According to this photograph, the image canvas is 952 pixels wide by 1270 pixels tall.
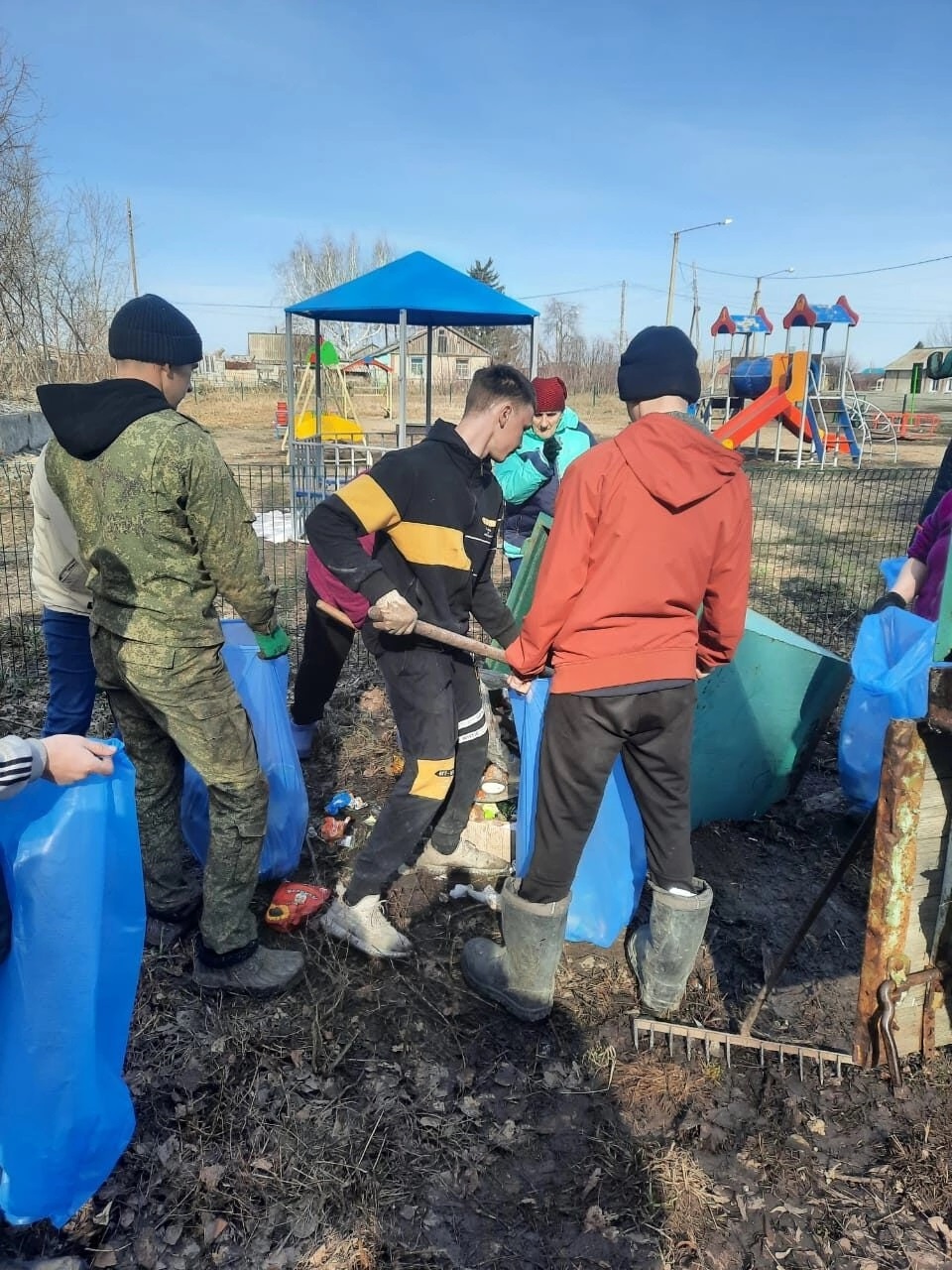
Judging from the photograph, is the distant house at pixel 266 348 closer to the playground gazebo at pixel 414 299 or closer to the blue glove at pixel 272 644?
the playground gazebo at pixel 414 299

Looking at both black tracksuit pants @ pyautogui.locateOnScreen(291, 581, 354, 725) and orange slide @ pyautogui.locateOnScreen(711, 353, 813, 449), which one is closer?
black tracksuit pants @ pyautogui.locateOnScreen(291, 581, 354, 725)

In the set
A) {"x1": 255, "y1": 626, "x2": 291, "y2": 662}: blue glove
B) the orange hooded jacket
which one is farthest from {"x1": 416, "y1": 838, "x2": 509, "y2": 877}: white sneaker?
the orange hooded jacket

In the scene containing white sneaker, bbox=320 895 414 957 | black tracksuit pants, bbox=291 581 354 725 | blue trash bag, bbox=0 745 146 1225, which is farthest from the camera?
black tracksuit pants, bbox=291 581 354 725

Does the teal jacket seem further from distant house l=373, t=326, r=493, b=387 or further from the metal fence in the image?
distant house l=373, t=326, r=493, b=387

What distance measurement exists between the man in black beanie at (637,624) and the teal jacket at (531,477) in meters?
2.67

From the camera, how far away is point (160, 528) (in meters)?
2.22

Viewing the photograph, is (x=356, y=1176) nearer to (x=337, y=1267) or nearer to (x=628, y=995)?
(x=337, y=1267)

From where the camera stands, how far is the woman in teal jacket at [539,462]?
5012 mm

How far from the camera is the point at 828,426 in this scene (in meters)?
19.3

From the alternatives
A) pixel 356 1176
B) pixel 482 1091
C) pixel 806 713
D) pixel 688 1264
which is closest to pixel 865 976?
pixel 688 1264

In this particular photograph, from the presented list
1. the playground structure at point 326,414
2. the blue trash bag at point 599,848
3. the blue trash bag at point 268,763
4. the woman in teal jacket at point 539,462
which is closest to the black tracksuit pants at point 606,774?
the blue trash bag at point 599,848

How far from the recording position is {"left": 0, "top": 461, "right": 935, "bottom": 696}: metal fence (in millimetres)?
5938

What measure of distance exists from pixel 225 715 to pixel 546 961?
3.81 ft

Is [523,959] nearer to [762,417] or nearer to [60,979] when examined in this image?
[60,979]
